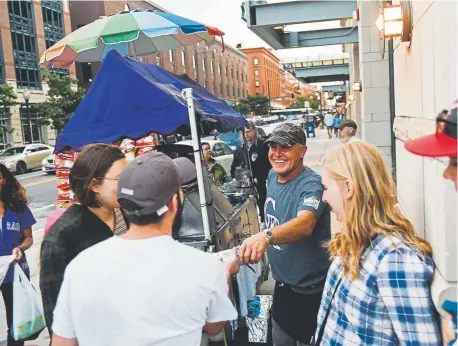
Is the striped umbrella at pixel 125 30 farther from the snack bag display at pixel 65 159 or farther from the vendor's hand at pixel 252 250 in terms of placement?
the vendor's hand at pixel 252 250

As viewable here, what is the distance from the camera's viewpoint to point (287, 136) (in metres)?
3.10

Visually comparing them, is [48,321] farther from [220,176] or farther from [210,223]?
[220,176]

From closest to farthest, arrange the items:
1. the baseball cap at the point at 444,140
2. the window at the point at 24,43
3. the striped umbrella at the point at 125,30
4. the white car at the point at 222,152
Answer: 1. the baseball cap at the point at 444,140
2. the striped umbrella at the point at 125,30
3. the white car at the point at 222,152
4. the window at the point at 24,43

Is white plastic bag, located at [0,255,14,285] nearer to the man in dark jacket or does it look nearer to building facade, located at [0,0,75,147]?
the man in dark jacket

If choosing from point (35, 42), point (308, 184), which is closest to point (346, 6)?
point (308, 184)

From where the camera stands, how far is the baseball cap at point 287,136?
307 centimetres

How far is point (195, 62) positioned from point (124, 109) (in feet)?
214

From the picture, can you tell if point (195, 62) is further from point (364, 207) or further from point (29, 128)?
point (364, 207)

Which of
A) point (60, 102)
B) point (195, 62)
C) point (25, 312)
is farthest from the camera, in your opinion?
point (195, 62)

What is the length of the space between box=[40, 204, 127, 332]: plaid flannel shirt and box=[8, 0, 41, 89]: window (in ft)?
130

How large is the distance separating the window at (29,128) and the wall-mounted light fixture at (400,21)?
121ft

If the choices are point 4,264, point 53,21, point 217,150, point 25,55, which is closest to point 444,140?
point 4,264

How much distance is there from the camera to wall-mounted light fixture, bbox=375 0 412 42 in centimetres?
275

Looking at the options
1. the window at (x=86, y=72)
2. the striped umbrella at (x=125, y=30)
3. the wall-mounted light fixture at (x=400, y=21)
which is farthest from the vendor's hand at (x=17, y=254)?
the window at (x=86, y=72)
